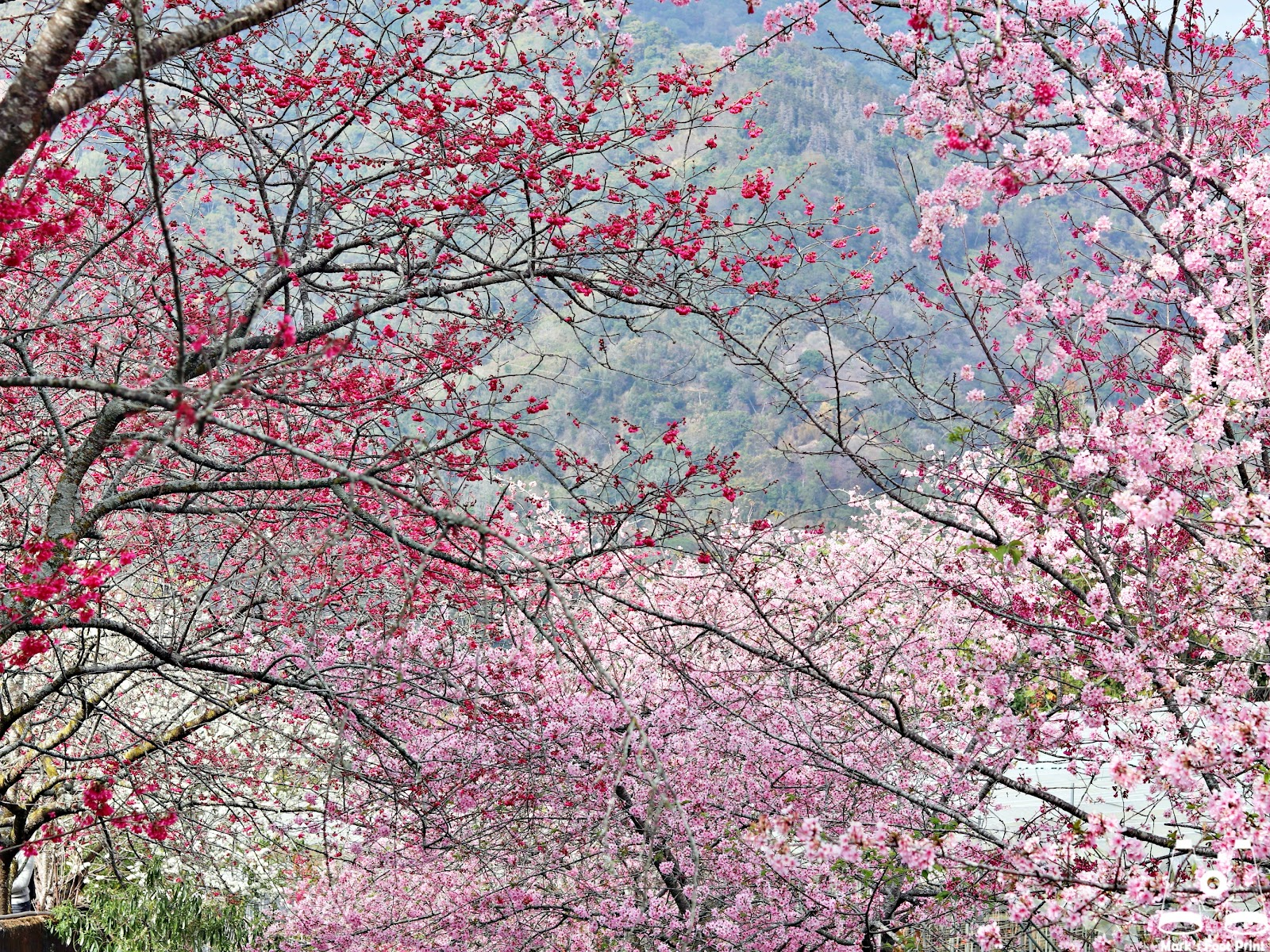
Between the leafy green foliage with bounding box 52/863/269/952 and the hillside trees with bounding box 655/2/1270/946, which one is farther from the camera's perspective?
the leafy green foliage with bounding box 52/863/269/952

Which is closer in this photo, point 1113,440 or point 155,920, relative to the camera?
point 1113,440

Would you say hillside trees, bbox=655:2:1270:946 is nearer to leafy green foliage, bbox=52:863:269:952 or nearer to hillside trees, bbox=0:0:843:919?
hillside trees, bbox=0:0:843:919

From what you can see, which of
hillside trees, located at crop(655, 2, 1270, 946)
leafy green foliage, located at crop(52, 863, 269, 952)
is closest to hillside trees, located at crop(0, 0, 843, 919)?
hillside trees, located at crop(655, 2, 1270, 946)

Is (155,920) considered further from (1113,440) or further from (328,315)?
(1113,440)

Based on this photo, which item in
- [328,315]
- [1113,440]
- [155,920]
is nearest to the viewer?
[1113,440]

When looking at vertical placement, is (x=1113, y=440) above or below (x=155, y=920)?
above

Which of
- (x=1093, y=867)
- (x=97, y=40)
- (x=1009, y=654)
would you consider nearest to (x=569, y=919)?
(x=1009, y=654)

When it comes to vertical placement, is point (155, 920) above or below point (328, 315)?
below

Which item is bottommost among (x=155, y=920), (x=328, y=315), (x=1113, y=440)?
(x=155, y=920)

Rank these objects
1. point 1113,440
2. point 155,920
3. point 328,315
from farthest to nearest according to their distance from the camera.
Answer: point 155,920
point 328,315
point 1113,440

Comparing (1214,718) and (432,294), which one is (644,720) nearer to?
(432,294)

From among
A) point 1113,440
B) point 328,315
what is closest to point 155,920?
point 328,315

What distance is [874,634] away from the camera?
9477mm

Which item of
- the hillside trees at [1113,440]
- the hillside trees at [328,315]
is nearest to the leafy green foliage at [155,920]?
the hillside trees at [328,315]
